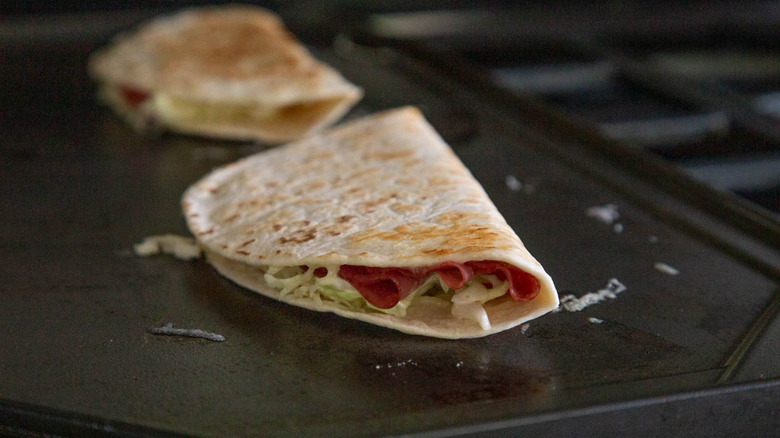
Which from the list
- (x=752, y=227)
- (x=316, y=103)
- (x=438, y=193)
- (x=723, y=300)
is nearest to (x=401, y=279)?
(x=438, y=193)

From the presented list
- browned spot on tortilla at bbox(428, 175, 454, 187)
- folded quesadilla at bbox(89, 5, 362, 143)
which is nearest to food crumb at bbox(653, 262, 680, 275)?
browned spot on tortilla at bbox(428, 175, 454, 187)

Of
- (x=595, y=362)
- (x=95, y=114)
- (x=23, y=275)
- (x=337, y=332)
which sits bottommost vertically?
(x=95, y=114)

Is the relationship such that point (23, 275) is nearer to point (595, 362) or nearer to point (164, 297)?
point (164, 297)

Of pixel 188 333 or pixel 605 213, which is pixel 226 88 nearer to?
pixel 605 213

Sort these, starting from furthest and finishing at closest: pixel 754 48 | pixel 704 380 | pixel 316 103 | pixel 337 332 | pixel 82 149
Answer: pixel 754 48 < pixel 316 103 < pixel 82 149 < pixel 337 332 < pixel 704 380

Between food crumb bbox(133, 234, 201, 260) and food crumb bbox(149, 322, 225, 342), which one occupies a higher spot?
food crumb bbox(149, 322, 225, 342)

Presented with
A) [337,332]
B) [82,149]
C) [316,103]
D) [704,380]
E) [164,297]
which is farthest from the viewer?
[316,103]

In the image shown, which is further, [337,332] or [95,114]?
[95,114]

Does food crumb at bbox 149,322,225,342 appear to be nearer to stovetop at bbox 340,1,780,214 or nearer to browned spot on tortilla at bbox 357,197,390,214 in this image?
browned spot on tortilla at bbox 357,197,390,214
